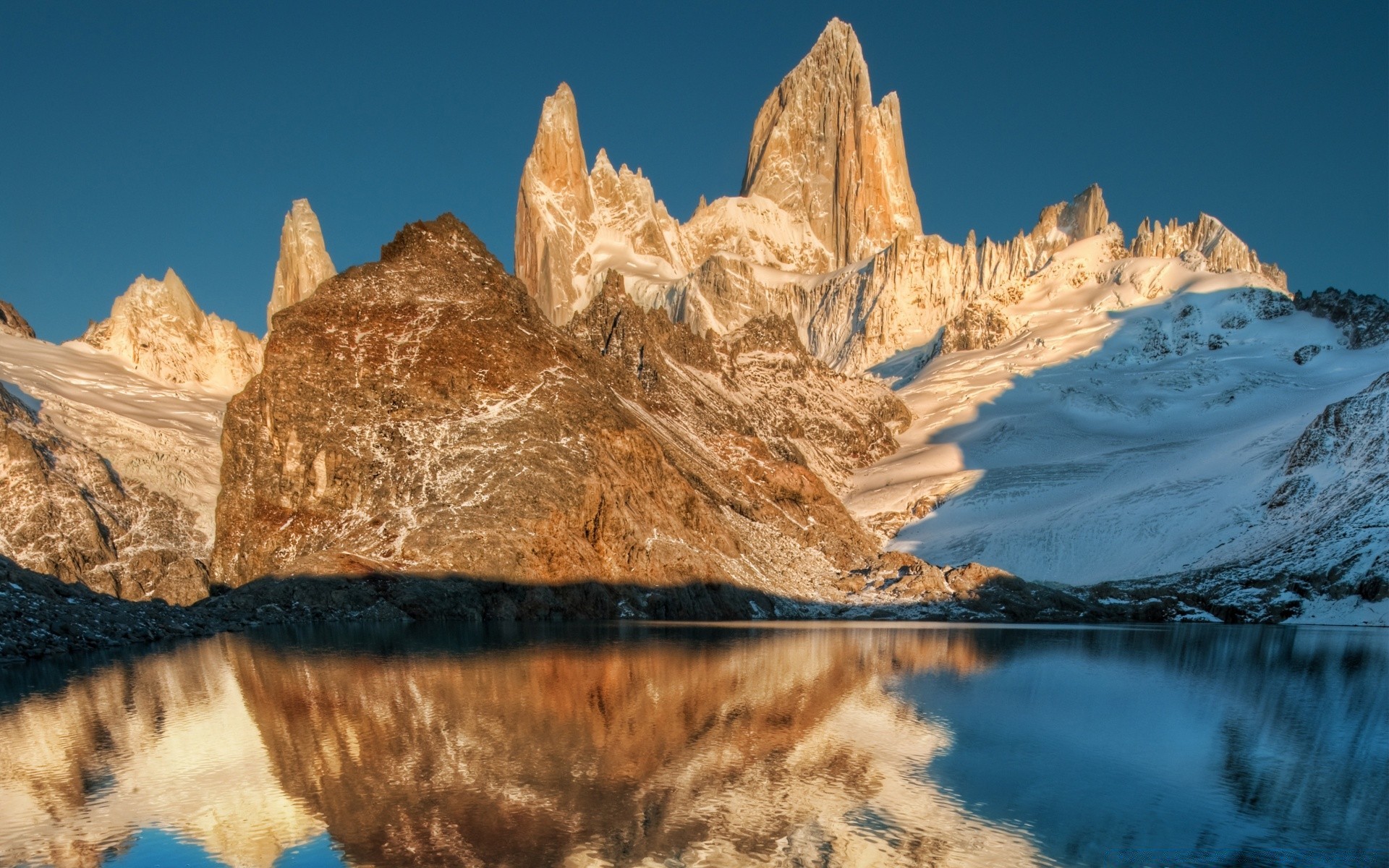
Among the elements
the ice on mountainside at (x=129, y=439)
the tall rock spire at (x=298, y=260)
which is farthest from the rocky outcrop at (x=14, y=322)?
the tall rock spire at (x=298, y=260)

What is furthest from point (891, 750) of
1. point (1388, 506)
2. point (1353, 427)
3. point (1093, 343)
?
point (1093, 343)

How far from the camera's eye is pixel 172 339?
111 m

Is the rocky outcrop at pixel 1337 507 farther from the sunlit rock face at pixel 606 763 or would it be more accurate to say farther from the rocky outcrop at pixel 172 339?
the rocky outcrop at pixel 172 339

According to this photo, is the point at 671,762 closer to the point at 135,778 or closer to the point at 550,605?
the point at 135,778

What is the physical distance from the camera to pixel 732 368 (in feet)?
386

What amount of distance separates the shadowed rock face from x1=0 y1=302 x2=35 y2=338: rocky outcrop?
6851cm

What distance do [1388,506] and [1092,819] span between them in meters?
63.2

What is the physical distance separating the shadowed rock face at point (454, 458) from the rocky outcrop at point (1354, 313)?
442 feet

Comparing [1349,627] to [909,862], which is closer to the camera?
[909,862]

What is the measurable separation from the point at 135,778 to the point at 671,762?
982cm

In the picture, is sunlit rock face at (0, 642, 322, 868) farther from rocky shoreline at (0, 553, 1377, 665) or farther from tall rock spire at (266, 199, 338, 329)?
tall rock spire at (266, 199, 338, 329)

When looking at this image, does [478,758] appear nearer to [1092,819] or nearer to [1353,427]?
[1092,819]

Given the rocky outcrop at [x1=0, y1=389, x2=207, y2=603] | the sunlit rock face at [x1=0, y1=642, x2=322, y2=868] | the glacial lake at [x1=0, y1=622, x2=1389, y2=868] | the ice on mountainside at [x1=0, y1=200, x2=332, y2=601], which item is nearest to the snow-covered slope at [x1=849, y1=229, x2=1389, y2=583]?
the glacial lake at [x1=0, y1=622, x2=1389, y2=868]

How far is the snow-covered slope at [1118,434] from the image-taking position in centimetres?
8531
